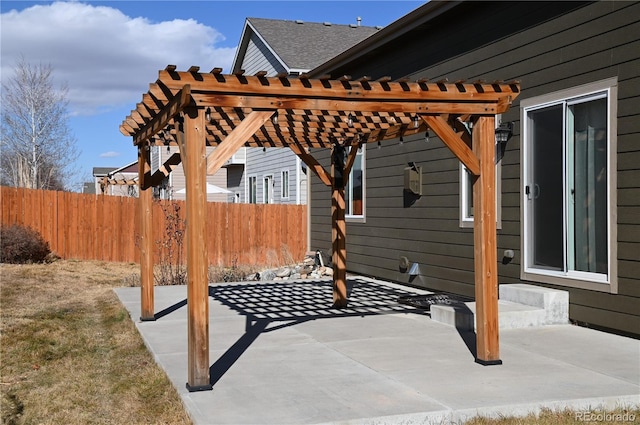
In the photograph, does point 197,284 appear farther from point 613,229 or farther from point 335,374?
point 613,229

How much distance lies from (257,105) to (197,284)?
1535 millimetres

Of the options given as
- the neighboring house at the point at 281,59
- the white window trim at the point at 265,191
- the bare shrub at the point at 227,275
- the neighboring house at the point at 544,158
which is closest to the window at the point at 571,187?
the neighboring house at the point at 544,158

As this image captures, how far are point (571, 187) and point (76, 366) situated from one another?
5.50m

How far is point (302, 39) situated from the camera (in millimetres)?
20125

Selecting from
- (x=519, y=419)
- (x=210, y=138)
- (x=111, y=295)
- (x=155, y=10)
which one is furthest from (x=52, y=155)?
(x=519, y=419)

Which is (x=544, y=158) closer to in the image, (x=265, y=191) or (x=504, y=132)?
(x=504, y=132)

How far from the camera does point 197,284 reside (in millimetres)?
5254

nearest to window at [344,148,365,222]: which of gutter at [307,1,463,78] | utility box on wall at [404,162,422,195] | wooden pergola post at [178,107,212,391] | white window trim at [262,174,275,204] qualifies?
gutter at [307,1,463,78]

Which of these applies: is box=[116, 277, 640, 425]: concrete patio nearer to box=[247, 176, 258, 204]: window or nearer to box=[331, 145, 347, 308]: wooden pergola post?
box=[331, 145, 347, 308]: wooden pergola post

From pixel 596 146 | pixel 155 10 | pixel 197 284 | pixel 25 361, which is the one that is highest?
pixel 155 10

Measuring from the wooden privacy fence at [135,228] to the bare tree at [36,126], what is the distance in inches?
435

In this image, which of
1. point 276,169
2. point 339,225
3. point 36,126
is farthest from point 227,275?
point 36,126

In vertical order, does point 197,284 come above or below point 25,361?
above

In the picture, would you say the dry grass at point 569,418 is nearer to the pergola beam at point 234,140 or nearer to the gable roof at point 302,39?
the pergola beam at point 234,140
